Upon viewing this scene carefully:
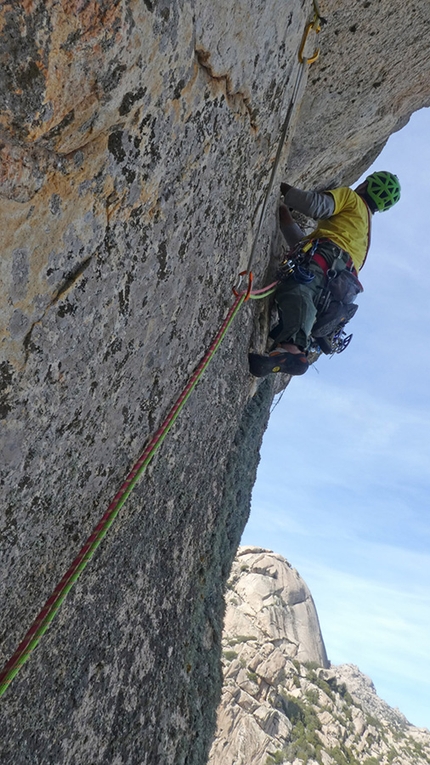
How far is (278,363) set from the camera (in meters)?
4.67

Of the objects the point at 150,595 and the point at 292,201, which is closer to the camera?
the point at 150,595

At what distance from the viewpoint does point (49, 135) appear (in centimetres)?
171

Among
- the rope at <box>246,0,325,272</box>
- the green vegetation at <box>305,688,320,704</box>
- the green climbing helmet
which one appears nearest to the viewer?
the rope at <box>246,0,325,272</box>

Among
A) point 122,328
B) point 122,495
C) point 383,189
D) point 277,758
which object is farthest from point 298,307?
point 277,758

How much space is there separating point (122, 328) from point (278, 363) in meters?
2.46

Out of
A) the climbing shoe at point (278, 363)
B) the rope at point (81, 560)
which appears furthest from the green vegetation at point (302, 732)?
the rope at point (81, 560)

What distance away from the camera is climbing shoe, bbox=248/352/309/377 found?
4633mm

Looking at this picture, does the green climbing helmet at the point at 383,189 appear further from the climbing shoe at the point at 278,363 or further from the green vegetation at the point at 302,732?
the green vegetation at the point at 302,732

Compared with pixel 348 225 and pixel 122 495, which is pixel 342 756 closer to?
pixel 348 225

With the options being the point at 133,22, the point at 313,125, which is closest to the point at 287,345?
the point at 313,125

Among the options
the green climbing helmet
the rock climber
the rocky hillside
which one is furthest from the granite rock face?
the rocky hillside

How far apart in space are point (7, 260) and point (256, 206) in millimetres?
2703

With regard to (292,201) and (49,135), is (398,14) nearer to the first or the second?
(292,201)

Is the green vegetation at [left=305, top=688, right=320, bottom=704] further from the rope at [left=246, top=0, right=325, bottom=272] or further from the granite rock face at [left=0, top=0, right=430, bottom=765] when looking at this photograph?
the rope at [left=246, top=0, right=325, bottom=272]
